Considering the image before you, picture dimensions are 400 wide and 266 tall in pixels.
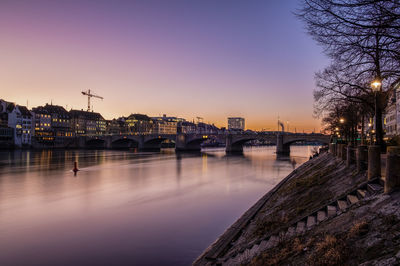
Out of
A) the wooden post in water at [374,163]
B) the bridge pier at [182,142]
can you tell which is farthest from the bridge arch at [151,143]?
the wooden post in water at [374,163]

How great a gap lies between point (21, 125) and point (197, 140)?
85532mm

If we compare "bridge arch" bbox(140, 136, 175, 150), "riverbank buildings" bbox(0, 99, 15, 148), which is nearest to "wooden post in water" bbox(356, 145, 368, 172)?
"bridge arch" bbox(140, 136, 175, 150)

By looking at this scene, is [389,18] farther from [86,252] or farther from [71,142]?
[71,142]

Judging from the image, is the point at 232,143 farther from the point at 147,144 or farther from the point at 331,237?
the point at 331,237

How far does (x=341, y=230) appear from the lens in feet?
26.5

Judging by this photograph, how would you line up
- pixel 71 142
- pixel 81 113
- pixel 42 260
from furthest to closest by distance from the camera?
pixel 81 113
pixel 71 142
pixel 42 260

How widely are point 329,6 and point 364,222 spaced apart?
639 centimetres

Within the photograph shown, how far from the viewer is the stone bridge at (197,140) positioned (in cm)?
10370

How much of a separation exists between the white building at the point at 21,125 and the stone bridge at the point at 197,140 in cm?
2962

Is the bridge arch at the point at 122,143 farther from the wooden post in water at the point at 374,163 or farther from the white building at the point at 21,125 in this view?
the wooden post in water at the point at 374,163

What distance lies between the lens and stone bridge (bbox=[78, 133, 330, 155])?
104 metres

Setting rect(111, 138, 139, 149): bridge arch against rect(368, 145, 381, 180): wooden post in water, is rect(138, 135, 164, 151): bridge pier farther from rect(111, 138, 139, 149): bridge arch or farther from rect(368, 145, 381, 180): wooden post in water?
rect(368, 145, 381, 180): wooden post in water

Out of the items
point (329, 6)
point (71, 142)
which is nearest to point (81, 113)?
point (71, 142)

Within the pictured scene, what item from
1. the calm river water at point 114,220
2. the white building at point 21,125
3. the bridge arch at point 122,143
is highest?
the white building at point 21,125
